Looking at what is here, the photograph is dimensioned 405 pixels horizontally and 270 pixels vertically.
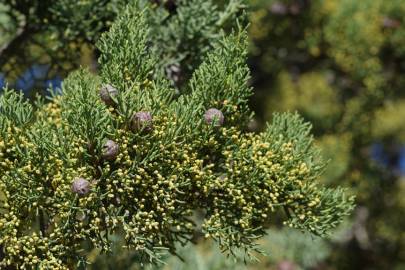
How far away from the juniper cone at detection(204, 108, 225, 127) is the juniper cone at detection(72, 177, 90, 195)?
0.45 metres

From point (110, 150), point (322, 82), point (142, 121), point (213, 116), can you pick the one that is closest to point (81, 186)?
point (110, 150)

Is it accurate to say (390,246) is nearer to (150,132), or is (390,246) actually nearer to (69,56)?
(69,56)

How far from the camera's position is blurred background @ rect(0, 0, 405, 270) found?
3.14 m

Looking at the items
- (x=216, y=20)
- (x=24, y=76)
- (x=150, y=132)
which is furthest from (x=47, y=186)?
(x=24, y=76)

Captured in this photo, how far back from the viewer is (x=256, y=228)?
6.94 ft

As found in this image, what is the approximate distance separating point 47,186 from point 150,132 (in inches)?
15.0

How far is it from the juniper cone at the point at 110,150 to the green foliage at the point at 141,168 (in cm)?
2

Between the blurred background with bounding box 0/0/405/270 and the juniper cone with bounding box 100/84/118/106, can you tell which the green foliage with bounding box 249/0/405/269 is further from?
the juniper cone with bounding box 100/84/118/106

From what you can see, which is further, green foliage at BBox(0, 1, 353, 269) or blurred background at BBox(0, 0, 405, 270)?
blurred background at BBox(0, 0, 405, 270)

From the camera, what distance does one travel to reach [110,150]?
193 cm

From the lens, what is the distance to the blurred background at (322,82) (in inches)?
124

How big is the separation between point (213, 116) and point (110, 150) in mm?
360

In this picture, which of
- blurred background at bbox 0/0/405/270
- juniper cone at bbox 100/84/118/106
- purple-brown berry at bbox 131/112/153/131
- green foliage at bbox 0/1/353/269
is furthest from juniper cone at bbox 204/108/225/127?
blurred background at bbox 0/0/405/270

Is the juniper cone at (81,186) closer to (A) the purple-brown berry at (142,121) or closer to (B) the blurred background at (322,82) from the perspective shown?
(A) the purple-brown berry at (142,121)
